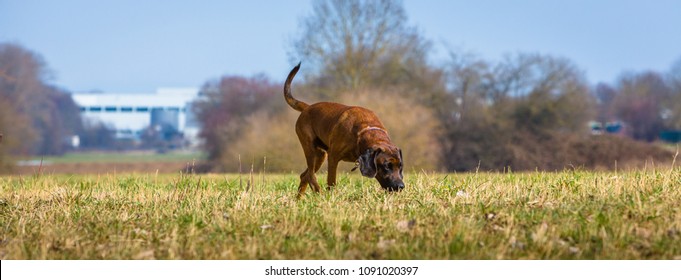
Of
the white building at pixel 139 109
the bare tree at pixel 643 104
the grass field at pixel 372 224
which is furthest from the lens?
the white building at pixel 139 109

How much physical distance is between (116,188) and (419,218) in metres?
5.11

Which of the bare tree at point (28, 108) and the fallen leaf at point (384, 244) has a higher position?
the bare tree at point (28, 108)

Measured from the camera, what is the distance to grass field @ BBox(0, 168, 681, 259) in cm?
606

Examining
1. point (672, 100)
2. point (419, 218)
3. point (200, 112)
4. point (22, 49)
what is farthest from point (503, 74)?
point (419, 218)

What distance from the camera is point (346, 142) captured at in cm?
917

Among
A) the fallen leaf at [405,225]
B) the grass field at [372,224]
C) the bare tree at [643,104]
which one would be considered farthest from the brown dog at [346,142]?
the bare tree at [643,104]

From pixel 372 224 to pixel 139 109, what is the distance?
101 m

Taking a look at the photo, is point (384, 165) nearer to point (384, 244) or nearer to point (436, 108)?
point (384, 244)

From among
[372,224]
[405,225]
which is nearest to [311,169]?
[372,224]

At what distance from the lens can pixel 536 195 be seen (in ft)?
26.5

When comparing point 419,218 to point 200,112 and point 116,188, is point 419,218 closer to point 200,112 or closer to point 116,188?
point 116,188

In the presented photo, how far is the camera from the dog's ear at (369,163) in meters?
8.54

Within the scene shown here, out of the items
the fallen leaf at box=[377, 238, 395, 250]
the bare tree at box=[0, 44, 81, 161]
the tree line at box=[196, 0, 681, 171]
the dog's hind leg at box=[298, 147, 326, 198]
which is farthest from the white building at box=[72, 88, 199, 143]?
the fallen leaf at box=[377, 238, 395, 250]

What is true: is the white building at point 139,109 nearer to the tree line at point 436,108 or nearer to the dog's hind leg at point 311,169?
the tree line at point 436,108
